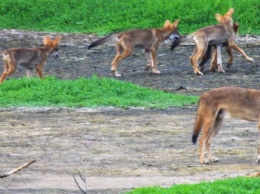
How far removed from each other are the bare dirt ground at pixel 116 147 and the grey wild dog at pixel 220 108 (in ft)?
1.16

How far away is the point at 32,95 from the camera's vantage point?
714 inches

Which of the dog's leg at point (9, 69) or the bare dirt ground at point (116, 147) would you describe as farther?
the dog's leg at point (9, 69)

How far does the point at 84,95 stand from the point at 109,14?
39.3 ft

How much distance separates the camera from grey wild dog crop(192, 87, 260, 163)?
509 inches

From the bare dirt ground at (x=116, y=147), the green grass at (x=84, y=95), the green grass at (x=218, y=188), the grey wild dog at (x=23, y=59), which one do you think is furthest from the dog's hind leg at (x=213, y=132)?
the grey wild dog at (x=23, y=59)

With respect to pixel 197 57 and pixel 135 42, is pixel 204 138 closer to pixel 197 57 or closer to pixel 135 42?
pixel 197 57

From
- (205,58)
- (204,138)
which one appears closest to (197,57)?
(205,58)

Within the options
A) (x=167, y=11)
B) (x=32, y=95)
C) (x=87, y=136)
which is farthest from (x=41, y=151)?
(x=167, y=11)

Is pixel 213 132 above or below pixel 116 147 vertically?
above

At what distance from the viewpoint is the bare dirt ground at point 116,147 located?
1148cm

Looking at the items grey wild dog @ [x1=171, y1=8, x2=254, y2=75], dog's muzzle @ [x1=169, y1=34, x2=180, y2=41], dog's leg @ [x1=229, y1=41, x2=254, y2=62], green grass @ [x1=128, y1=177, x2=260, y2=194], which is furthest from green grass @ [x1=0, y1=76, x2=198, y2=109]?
green grass @ [x1=128, y1=177, x2=260, y2=194]

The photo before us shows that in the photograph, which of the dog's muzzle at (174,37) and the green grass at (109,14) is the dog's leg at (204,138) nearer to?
the dog's muzzle at (174,37)

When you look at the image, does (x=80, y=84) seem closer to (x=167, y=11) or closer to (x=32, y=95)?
(x=32, y=95)

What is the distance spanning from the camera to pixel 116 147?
13.9m
